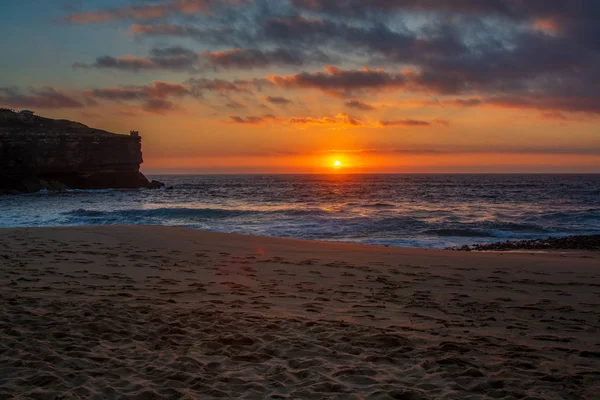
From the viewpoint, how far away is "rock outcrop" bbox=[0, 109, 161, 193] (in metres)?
55.3

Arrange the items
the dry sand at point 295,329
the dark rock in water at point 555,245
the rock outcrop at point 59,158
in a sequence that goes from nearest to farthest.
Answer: the dry sand at point 295,329 < the dark rock in water at point 555,245 < the rock outcrop at point 59,158

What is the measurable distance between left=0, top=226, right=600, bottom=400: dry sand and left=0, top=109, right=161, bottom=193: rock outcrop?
54173 millimetres

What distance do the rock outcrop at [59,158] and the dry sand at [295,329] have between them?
5417cm

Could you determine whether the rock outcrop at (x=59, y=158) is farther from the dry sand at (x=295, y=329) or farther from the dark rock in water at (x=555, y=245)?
the dark rock in water at (x=555, y=245)

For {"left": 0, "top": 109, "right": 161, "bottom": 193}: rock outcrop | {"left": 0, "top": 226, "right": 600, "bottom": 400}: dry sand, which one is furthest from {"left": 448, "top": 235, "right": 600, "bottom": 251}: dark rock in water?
{"left": 0, "top": 109, "right": 161, "bottom": 193}: rock outcrop

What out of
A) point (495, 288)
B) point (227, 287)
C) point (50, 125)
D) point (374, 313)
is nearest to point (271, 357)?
point (374, 313)

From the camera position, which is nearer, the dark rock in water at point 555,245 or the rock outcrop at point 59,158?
the dark rock in water at point 555,245

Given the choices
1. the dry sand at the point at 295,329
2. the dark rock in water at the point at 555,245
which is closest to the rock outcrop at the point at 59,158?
the dry sand at the point at 295,329

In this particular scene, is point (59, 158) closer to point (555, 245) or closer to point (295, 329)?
point (555, 245)

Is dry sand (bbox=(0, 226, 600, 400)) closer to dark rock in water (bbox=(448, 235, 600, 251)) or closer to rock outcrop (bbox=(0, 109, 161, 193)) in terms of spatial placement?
dark rock in water (bbox=(448, 235, 600, 251))

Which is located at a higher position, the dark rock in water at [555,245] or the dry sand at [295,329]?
the dry sand at [295,329]

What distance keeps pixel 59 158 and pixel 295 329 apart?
64815 millimetres

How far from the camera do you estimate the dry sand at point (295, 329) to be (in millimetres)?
3955

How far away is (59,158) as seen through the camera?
59875 millimetres
